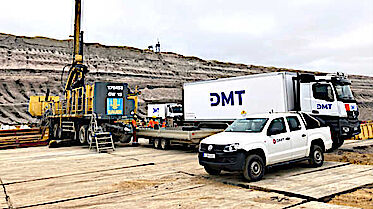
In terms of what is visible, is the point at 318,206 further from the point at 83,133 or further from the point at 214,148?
the point at 83,133

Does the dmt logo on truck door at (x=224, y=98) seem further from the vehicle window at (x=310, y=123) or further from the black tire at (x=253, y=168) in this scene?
the black tire at (x=253, y=168)

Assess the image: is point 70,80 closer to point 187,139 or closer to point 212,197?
point 187,139

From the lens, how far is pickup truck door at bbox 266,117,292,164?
26.2 ft

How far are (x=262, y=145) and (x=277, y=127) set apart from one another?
3.16ft

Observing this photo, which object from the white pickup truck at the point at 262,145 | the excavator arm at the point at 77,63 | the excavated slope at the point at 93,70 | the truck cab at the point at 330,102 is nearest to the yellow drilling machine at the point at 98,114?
the excavator arm at the point at 77,63

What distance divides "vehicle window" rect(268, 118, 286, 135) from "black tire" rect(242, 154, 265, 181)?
836 mm

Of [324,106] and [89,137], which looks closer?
[324,106]

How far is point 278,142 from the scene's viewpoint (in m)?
8.16

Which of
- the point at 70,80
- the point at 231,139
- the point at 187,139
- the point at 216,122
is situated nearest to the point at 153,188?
the point at 231,139

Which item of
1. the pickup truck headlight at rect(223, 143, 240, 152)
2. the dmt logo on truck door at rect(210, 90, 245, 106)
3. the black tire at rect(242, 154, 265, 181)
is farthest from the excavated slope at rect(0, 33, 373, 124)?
the black tire at rect(242, 154, 265, 181)

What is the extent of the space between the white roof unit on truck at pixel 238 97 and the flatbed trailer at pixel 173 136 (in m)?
1.93

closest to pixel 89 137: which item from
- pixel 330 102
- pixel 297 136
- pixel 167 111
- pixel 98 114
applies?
pixel 98 114

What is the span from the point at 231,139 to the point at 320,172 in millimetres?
3053

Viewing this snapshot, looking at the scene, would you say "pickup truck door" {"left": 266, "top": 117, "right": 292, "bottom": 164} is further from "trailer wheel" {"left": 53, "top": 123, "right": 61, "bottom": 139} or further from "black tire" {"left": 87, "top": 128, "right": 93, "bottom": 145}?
"trailer wheel" {"left": 53, "top": 123, "right": 61, "bottom": 139}
